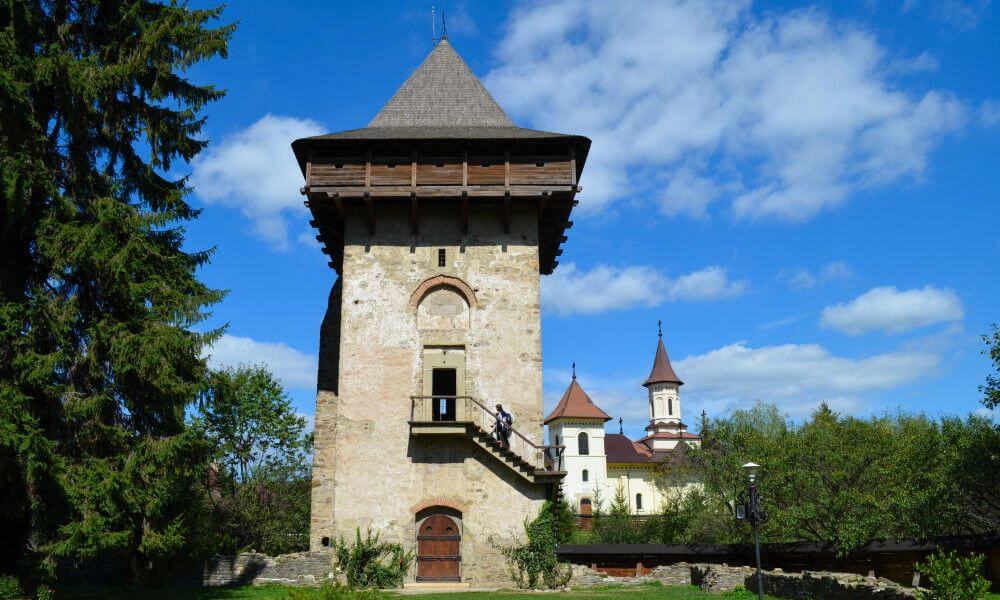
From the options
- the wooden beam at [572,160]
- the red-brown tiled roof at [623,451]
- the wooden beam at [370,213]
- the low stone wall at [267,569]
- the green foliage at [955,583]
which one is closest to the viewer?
the green foliage at [955,583]

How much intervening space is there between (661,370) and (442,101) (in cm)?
6406

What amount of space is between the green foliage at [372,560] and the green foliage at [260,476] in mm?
12706

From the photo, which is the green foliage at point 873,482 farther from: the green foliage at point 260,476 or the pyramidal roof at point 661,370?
the pyramidal roof at point 661,370

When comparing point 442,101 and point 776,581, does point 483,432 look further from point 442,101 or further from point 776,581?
point 442,101

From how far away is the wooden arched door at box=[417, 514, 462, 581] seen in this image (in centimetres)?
1997

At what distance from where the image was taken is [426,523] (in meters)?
20.3

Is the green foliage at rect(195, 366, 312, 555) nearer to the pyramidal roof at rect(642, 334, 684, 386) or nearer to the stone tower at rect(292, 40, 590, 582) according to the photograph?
the stone tower at rect(292, 40, 590, 582)

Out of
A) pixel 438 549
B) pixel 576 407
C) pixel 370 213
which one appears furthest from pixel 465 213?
pixel 576 407

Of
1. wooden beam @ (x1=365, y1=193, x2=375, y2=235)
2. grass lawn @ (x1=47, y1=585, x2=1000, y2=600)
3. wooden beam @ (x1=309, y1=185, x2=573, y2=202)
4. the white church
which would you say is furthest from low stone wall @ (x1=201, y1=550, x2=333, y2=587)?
the white church

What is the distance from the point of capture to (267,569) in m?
20.4

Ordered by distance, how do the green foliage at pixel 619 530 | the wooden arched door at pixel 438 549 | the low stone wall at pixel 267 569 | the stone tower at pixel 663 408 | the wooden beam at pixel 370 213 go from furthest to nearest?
the stone tower at pixel 663 408
the green foliage at pixel 619 530
the wooden beam at pixel 370 213
the low stone wall at pixel 267 569
the wooden arched door at pixel 438 549

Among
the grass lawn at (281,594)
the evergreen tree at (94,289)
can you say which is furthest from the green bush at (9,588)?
the grass lawn at (281,594)

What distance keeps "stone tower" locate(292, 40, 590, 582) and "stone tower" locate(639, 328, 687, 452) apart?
6103 centimetres

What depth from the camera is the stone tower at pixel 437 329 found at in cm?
2031
